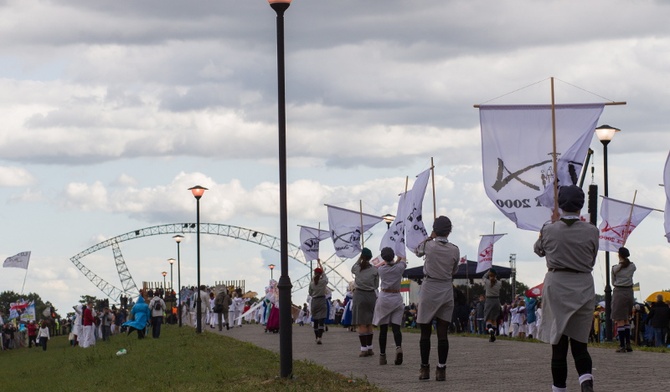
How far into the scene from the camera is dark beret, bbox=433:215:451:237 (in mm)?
15391

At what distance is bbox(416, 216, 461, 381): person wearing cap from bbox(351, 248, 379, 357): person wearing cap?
17.7 feet

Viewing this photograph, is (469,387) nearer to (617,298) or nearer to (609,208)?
(617,298)

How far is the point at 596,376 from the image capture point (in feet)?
50.1

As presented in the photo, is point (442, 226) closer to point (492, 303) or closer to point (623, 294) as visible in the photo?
point (623, 294)

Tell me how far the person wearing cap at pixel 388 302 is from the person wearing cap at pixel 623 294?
164 inches

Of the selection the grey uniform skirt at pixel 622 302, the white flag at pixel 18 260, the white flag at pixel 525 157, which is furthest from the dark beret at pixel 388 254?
the white flag at pixel 18 260

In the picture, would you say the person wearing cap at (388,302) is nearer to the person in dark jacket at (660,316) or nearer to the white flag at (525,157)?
the white flag at (525,157)

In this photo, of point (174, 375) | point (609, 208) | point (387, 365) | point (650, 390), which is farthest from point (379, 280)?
point (609, 208)

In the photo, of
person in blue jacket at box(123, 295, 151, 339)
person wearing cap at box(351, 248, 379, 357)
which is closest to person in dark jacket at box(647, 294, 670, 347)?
person wearing cap at box(351, 248, 379, 357)

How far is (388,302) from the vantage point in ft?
63.3

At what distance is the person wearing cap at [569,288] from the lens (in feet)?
36.9

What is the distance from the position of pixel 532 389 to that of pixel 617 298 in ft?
27.3

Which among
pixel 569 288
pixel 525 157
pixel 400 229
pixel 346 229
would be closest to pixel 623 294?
pixel 525 157

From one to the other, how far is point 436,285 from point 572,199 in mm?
4475
